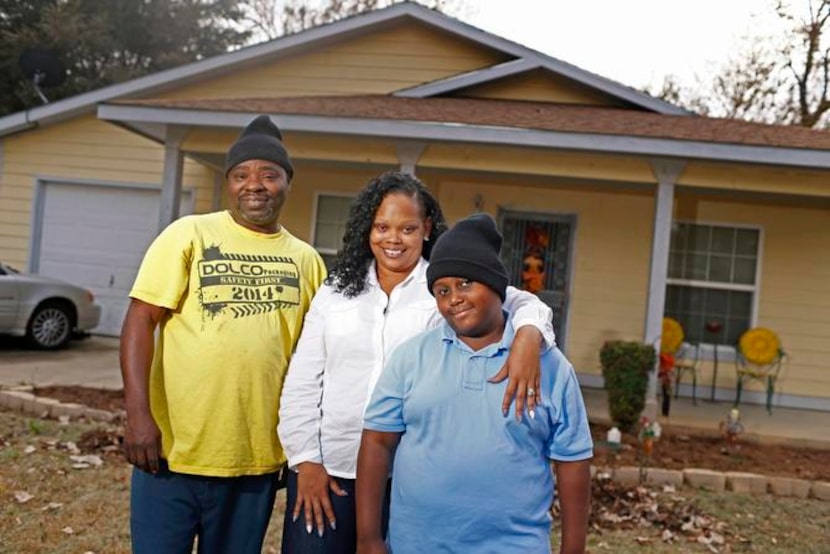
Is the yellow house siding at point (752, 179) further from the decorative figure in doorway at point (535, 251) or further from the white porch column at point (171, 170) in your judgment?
the white porch column at point (171, 170)

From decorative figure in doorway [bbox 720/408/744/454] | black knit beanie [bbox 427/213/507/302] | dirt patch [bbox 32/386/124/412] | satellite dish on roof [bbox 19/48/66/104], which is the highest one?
satellite dish on roof [bbox 19/48/66/104]

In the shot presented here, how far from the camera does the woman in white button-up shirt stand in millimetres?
2148

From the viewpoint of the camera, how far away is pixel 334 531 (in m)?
2.18

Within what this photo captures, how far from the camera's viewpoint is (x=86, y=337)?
10977 mm

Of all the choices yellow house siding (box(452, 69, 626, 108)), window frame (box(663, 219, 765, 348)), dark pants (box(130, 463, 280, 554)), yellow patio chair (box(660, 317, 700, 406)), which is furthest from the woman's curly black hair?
yellow house siding (box(452, 69, 626, 108))

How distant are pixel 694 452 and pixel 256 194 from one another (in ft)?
17.6

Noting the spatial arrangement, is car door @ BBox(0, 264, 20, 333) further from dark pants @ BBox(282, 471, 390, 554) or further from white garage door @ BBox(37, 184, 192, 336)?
dark pants @ BBox(282, 471, 390, 554)

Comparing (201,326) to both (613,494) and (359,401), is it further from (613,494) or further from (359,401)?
(613,494)

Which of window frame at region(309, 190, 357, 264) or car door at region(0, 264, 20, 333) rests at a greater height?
window frame at region(309, 190, 357, 264)

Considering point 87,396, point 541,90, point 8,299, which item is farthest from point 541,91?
point 8,299

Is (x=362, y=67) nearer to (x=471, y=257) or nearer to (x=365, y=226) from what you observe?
(x=365, y=226)

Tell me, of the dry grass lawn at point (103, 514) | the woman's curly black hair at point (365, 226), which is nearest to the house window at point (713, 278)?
the dry grass lawn at point (103, 514)

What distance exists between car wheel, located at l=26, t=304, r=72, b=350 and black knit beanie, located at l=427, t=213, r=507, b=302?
9.06 meters

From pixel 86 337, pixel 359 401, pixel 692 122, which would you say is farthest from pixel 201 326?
pixel 86 337
